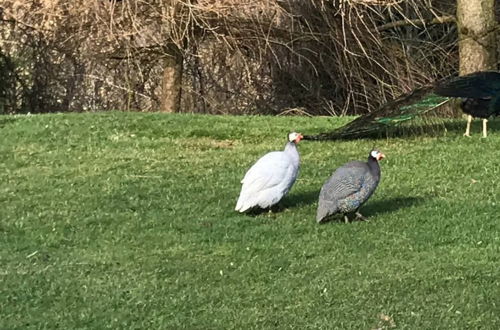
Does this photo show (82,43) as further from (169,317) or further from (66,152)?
(169,317)

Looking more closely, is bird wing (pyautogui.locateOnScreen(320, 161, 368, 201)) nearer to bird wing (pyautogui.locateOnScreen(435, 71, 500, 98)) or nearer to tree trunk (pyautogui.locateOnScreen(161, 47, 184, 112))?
bird wing (pyautogui.locateOnScreen(435, 71, 500, 98))

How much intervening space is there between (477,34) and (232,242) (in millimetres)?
7925

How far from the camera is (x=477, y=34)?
13008mm

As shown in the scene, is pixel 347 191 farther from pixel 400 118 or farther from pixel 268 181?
pixel 400 118

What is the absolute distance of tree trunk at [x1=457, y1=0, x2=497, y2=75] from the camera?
13.0 meters

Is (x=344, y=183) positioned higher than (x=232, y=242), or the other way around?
(x=344, y=183)

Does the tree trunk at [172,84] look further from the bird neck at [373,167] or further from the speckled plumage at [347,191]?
the speckled plumage at [347,191]

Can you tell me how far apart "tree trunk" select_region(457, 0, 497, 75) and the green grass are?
10.5 feet

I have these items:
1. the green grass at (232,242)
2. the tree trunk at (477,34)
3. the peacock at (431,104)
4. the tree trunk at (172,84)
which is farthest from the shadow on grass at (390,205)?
the tree trunk at (172,84)

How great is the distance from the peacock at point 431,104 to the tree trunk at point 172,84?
5.90 meters

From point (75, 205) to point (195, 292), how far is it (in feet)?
8.33

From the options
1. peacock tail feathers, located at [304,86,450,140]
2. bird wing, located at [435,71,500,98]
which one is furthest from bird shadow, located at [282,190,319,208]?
bird wing, located at [435,71,500,98]

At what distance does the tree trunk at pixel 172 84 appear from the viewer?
15070 mm

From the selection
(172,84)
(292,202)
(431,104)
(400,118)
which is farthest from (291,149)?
(172,84)
